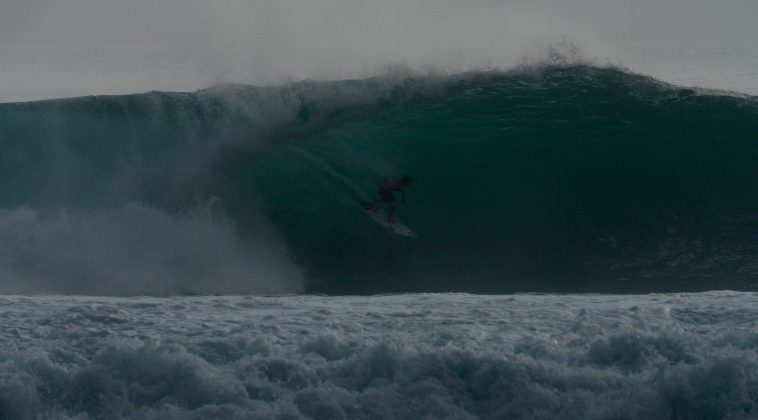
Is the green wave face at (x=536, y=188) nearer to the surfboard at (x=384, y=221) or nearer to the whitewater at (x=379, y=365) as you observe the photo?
the surfboard at (x=384, y=221)

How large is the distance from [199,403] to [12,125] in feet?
28.5

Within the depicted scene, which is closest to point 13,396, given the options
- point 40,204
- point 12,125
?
point 40,204

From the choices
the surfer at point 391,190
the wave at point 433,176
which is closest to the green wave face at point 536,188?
the wave at point 433,176

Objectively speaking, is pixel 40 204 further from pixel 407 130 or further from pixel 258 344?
pixel 258 344

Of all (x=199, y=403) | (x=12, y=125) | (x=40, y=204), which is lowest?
(x=199, y=403)

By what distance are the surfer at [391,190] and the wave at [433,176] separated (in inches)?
5.5

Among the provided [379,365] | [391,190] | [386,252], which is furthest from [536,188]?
[379,365]

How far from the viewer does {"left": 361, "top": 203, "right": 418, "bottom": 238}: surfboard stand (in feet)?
40.3

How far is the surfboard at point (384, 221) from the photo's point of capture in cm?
1229

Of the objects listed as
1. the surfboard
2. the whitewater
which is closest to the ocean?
the whitewater

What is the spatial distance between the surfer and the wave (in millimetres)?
139

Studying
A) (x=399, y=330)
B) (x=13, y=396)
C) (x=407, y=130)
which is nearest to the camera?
(x=13, y=396)

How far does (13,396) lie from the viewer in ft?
20.7

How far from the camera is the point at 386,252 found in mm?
11938
